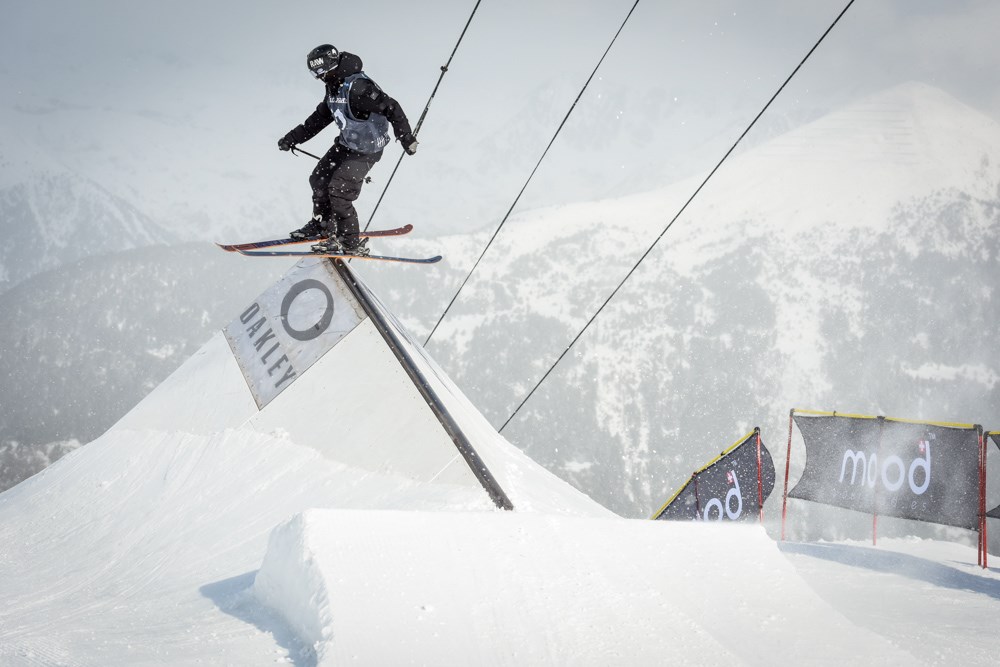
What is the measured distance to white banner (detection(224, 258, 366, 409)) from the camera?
6.32 metres

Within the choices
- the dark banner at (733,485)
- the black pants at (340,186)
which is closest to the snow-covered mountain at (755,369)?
the dark banner at (733,485)

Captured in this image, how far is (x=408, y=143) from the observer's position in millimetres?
6297

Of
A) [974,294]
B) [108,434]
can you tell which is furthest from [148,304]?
[974,294]

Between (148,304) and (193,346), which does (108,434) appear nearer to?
(193,346)

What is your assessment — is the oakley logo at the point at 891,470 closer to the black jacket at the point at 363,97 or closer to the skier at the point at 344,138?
the skier at the point at 344,138

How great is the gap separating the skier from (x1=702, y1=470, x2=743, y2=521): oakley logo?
8222 millimetres

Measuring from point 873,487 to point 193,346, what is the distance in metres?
191

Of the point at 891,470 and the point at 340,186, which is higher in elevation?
the point at 340,186

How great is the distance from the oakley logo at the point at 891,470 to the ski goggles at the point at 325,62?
9992 mm

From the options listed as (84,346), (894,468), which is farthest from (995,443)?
(84,346)

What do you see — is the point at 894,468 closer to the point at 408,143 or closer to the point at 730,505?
the point at 730,505

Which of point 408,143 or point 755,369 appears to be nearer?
point 408,143

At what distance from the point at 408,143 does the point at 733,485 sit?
355 inches

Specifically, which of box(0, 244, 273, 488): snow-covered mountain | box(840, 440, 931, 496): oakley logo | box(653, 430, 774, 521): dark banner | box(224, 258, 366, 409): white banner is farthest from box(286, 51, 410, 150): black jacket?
box(0, 244, 273, 488): snow-covered mountain
